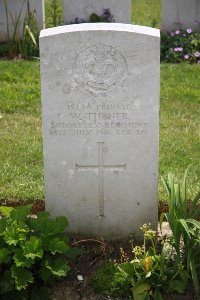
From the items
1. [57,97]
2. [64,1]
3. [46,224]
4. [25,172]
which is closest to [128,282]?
[46,224]

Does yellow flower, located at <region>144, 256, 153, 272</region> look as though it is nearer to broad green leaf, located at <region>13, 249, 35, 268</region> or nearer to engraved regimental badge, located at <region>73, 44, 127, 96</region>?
broad green leaf, located at <region>13, 249, 35, 268</region>

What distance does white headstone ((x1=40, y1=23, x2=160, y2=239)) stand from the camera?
3.87 metres

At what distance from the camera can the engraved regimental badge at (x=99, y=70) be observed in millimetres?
3885

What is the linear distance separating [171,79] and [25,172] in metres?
3.14

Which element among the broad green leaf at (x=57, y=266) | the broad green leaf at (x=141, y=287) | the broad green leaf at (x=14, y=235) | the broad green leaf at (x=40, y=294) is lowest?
the broad green leaf at (x=40, y=294)

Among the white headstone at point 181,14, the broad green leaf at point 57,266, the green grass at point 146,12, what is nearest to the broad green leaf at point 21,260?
the broad green leaf at point 57,266

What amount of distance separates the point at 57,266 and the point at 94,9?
6.70m

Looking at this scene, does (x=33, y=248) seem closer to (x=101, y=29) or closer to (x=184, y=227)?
(x=184, y=227)

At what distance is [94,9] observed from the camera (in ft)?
31.9

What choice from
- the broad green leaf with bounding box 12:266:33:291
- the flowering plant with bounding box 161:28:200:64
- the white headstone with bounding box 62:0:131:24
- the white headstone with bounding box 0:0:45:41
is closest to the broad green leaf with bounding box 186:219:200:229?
the broad green leaf with bounding box 12:266:33:291

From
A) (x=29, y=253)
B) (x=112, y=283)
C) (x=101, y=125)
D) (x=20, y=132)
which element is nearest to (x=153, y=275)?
(x=112, y=283)

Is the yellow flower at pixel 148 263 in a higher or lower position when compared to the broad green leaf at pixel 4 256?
lower

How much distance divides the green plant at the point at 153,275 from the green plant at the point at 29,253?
406 millimetres

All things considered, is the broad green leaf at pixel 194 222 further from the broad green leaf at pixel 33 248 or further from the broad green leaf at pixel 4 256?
the broad green leaf at pixel 4 256
